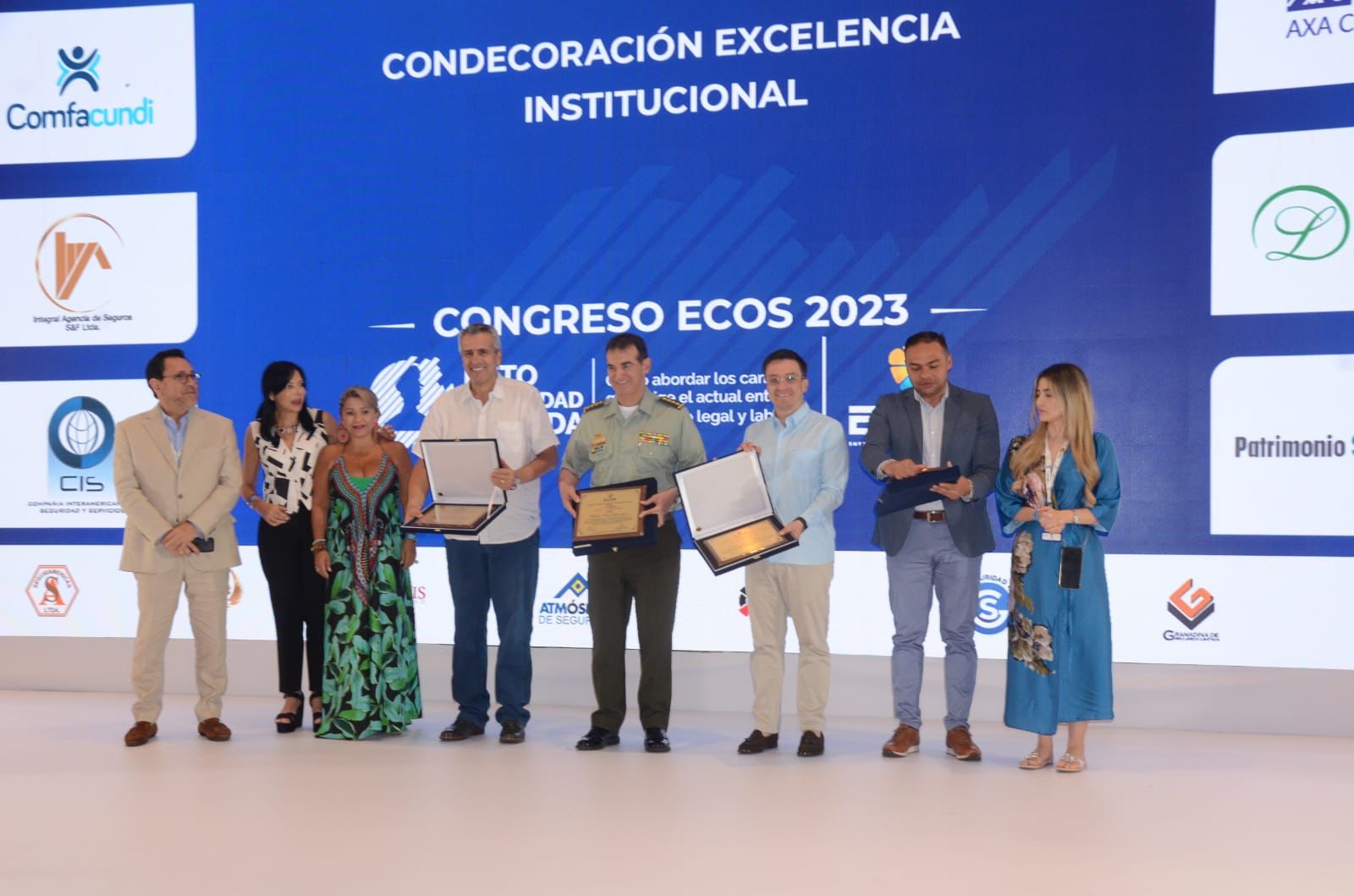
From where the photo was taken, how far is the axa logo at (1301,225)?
5.41 m

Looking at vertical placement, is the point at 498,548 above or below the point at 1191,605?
above

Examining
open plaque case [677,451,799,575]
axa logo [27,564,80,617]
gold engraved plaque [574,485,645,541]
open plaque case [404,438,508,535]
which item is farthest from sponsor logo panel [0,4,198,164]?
open plaque case [677,451,799,575]

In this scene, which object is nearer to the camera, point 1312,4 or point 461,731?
point 461,731

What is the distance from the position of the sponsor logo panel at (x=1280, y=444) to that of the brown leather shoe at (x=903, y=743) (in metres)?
1.76

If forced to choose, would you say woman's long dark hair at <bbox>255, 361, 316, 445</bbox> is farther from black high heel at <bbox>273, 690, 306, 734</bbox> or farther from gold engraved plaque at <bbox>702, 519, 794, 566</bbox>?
gold engraved plaque at <bbox>702, 519, 794, 566</bbox>

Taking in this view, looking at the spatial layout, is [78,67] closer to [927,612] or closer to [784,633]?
[784,633]

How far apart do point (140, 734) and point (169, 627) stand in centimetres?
46

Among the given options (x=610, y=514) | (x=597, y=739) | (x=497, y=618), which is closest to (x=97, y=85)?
(x=497, y=618)

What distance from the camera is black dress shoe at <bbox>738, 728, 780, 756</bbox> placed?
16.2 ft

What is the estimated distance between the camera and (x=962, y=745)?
485 cm

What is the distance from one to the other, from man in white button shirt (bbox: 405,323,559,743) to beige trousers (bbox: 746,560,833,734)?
965 mm

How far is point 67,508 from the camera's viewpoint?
6.95 metres

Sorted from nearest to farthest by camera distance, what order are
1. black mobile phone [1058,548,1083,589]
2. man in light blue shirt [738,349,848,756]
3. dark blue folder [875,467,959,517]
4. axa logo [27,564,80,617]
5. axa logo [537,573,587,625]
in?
black mobile phone [1058,548,1083,589] → dark blue folder [875,467,959,517] → man in light blue shirt [738,349,848,756] → axa logo [537,573,587,625] → axa logo [27,564,80,617]

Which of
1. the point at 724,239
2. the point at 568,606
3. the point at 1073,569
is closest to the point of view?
the point at 1073,569
